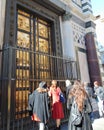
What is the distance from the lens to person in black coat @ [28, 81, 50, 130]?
12.8ft

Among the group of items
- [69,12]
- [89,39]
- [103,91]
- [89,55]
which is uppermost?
[69,12]

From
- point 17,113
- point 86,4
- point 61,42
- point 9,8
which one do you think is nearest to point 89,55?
point 61,42

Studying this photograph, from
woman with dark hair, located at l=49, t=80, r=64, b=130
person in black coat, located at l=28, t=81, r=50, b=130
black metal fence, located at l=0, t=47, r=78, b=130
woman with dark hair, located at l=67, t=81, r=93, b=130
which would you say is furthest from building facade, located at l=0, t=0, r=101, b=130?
woman with dark hair, located at l=67, t=81, r=93, b=130

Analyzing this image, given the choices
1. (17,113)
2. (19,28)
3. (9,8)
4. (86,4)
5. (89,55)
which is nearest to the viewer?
(17,113)

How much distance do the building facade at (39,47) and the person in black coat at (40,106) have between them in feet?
1.92

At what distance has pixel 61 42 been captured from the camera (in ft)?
25.1

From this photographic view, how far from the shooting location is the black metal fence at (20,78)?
4172 mm

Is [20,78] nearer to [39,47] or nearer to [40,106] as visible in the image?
[40,106]

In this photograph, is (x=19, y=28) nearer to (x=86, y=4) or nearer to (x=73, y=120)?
(x=73, y=120)

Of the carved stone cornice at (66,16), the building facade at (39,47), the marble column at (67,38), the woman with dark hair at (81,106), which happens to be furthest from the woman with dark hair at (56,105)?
the carved stone cornice at (66,16)

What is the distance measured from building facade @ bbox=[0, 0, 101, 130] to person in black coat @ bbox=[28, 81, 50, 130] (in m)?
0.59

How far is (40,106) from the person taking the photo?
154 inches

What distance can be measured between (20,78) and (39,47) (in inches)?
98.6

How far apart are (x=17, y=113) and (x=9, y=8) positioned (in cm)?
356
